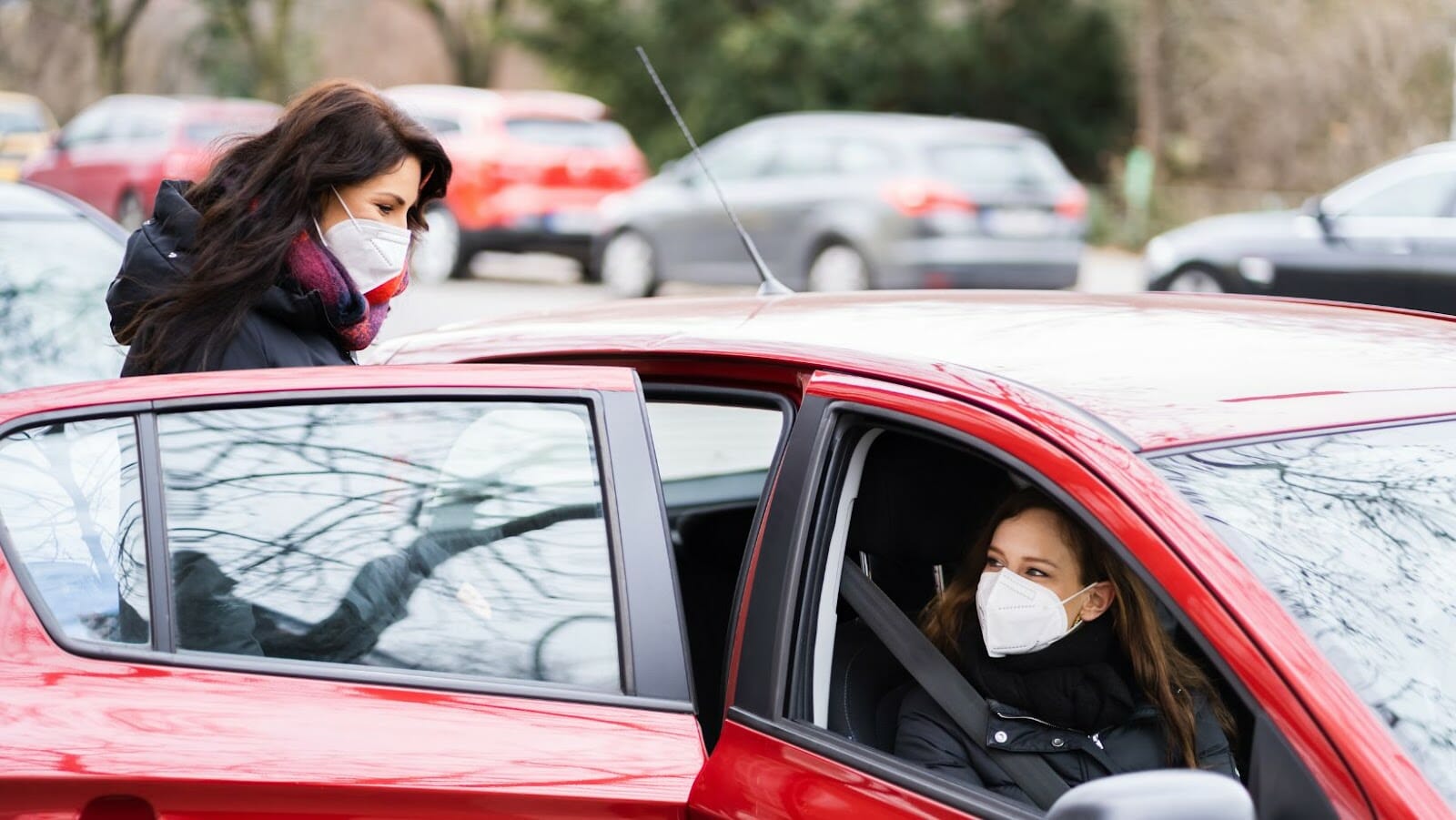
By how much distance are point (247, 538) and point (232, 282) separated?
2.26ft

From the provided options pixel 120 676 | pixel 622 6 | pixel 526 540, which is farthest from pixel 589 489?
pixel 622 6

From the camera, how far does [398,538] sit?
2.30 metres

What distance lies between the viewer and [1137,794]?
60.6 inches

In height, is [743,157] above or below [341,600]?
above

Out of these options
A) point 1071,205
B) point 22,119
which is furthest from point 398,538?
point 22,119

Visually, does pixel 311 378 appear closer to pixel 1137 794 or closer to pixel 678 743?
pixel 678 743

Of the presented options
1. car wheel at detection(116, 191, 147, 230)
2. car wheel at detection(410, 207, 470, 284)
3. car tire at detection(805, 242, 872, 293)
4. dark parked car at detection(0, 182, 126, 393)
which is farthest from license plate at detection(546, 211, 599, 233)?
dark parked car at detection(0, 182, 126, 393)

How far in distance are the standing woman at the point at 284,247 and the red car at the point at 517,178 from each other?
13.7m

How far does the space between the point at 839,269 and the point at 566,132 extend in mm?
4589

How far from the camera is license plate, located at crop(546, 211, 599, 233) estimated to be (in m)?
17.0

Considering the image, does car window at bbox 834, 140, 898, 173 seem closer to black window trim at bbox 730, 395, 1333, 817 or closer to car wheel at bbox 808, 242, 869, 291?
car wheel at bbox 808, 242, 869, 291

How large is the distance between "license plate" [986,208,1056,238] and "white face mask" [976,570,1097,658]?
1161 centimetres

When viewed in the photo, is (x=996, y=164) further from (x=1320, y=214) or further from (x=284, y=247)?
(x=284, y=247)

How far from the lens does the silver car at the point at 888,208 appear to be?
13.5 meters
